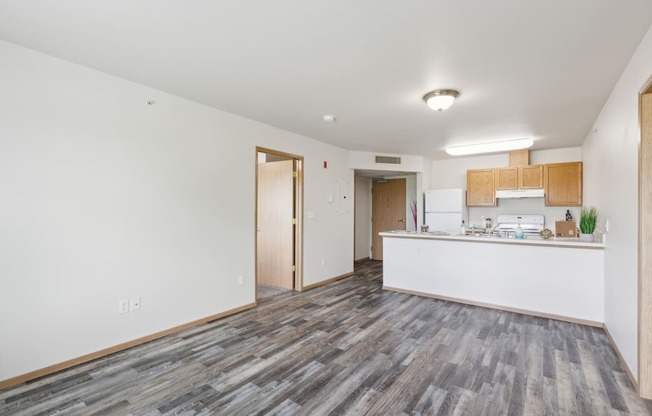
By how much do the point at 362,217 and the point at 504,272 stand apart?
3.97m

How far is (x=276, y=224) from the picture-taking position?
5.01 metres

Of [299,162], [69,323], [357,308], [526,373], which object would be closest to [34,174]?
[69,323]

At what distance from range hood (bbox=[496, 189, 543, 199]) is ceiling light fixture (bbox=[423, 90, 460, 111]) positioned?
3.50 meters

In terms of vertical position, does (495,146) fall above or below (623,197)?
above

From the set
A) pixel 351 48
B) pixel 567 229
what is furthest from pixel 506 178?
pixel 351 48

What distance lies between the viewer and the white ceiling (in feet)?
5.83

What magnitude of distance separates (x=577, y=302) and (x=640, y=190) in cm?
201

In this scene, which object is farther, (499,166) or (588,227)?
(499,166)

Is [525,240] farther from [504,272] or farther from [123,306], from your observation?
[123,306]

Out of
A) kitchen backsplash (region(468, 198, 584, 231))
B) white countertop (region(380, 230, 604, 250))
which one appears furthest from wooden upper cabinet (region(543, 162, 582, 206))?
white countertop (region(380, 230, 604, 250))

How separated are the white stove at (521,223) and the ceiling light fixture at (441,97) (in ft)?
11.8

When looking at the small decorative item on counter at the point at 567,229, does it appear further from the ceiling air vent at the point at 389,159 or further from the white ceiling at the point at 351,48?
the ceiling air vent at the point at 389,159

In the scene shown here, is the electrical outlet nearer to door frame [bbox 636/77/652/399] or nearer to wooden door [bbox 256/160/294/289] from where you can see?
wooden door [bbox 256/160/294/289]

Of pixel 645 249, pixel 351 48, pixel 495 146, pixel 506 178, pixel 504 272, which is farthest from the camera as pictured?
pixel 506 178
